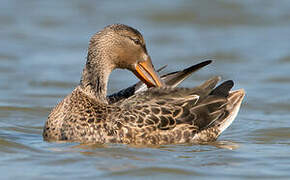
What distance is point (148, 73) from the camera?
956 centimetres

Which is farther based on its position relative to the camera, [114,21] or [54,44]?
[114,21]

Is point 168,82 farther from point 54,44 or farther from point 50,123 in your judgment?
point 54,44

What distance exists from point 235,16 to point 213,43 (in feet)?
7.18

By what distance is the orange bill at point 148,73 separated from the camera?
953 centimetres

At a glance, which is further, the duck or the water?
the duck

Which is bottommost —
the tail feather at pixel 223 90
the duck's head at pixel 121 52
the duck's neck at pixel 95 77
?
the tail feather at pixel 223 90

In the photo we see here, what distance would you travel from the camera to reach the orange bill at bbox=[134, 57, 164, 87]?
9.53 meters

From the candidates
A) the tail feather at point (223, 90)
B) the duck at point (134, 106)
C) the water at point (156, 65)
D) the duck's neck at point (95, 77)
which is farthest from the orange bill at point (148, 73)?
the water at point (156, 65)

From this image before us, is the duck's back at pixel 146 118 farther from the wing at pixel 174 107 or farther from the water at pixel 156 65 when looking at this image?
the water at pixel 156 65

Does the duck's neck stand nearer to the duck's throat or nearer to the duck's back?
the duck's throat

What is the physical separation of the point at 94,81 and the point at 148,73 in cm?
72

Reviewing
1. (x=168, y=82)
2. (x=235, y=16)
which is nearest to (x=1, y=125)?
(x=168, y=82)

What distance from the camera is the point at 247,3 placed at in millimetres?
19406

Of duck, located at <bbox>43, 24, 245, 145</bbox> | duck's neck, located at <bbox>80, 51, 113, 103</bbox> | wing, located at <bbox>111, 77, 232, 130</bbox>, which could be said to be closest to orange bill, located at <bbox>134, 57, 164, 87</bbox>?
duck, located at <bbox>43, 24, 245, 145</bbox>
